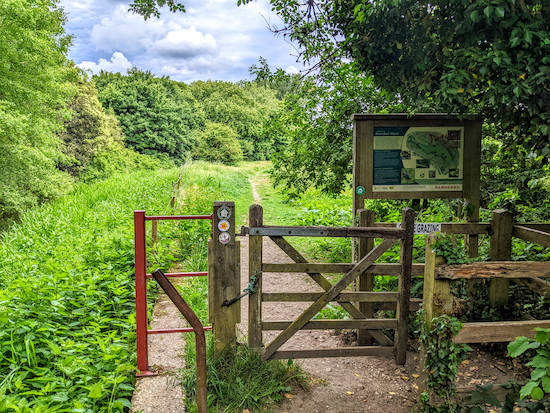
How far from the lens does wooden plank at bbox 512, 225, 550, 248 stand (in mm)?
3820

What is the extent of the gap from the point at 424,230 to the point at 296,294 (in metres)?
1.49

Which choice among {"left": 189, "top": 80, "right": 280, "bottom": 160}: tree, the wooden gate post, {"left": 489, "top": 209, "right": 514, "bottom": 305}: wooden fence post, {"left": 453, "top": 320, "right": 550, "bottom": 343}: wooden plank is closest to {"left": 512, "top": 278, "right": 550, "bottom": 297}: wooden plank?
{"left": 489, "top": 209, "right": 514, "bottom": 305}: wooden fence post

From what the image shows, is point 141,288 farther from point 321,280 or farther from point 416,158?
point 416,158

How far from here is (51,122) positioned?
18.5 meters

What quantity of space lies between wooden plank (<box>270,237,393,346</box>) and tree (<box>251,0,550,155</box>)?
2.04m

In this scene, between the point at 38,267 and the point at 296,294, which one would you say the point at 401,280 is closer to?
the point at 296,294

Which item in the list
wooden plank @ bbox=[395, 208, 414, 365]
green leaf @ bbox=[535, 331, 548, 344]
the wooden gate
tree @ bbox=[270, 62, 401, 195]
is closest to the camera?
green leaf @ bbox=[535, 331, 548, 344]

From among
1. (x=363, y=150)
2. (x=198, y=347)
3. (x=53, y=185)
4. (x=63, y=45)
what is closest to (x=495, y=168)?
(x=363, y=150)

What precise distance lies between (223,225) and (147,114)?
148 feet

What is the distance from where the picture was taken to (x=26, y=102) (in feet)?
55.5

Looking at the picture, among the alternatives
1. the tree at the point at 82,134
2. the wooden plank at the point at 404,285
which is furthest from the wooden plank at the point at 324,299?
the tree at the point at 82,134

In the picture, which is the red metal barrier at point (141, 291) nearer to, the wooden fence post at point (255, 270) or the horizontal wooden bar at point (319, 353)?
the wooden fence post at point (255, 270)

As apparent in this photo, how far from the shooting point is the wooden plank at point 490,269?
2.88 metres

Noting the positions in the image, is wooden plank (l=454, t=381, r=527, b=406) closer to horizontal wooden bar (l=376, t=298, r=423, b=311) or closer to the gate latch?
horizontal wooden bar (l=376, t=298, r=423, b=311)
